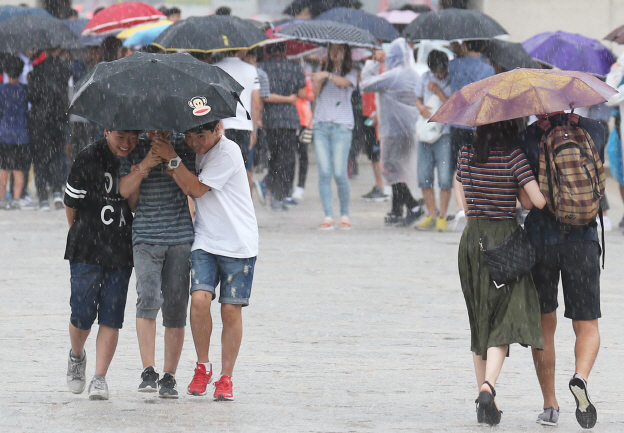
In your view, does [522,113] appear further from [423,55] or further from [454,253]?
[423,55]

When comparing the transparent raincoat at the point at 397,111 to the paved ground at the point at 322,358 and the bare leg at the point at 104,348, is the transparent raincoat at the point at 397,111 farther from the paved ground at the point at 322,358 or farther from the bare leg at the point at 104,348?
the bare leg at the point at 104,348

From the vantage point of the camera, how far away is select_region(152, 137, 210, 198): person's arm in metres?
5.38

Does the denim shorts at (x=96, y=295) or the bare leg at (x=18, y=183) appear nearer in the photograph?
the denim shorts at (x=96, y=295)

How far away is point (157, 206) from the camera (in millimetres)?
5535

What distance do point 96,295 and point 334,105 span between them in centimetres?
662

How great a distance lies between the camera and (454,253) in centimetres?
1095

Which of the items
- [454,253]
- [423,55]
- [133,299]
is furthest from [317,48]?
[133,299]

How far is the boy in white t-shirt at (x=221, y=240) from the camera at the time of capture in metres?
5.55

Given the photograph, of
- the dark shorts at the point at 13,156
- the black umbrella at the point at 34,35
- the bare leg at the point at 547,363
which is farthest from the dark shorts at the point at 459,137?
the bare leg at the point at 547,363

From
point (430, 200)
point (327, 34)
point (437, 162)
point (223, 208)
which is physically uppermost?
point (327, 34)

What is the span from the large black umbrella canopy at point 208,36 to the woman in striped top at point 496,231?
534 centimetres

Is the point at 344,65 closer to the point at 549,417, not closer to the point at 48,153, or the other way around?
the point at 48,153

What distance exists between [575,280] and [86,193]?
237 cm

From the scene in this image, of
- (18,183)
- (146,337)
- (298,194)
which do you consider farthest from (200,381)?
(298,194)
